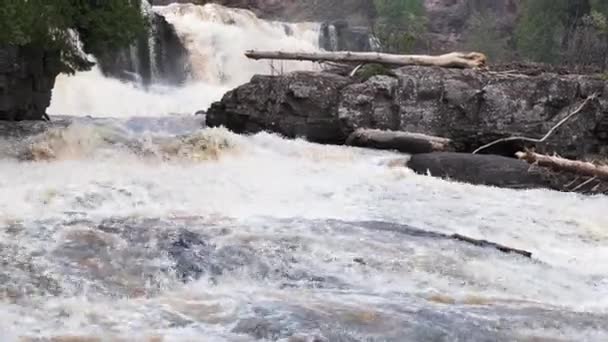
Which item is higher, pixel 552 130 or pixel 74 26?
pixel 74 26

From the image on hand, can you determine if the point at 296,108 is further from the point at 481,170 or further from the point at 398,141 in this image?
the point at 481,170

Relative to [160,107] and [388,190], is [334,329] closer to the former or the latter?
[388,190]

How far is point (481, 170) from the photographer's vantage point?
12.8 meters

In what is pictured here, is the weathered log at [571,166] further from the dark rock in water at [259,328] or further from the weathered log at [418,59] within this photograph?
the dark rock in water at [259,328]

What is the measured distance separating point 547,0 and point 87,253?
31.0 meters

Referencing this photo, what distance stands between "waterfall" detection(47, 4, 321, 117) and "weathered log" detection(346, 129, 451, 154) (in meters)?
8.01

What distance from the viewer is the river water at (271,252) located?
5508 millimetres

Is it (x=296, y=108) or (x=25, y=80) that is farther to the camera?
(x=296, y=108)

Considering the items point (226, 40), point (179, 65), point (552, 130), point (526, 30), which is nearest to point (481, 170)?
point (552, 130)

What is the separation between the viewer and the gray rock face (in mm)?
15383

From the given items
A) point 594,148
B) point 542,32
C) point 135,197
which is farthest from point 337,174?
point 542,32

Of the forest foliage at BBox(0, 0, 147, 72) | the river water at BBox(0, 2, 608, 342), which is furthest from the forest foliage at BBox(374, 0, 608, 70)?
the river water at BBox(0, 2, 608, 342)

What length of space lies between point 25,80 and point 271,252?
946 cm

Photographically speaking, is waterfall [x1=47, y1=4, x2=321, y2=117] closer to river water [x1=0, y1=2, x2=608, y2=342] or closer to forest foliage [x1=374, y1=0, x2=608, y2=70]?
forest foliage [x1=374, y1=0, x2=608, y2=70]
